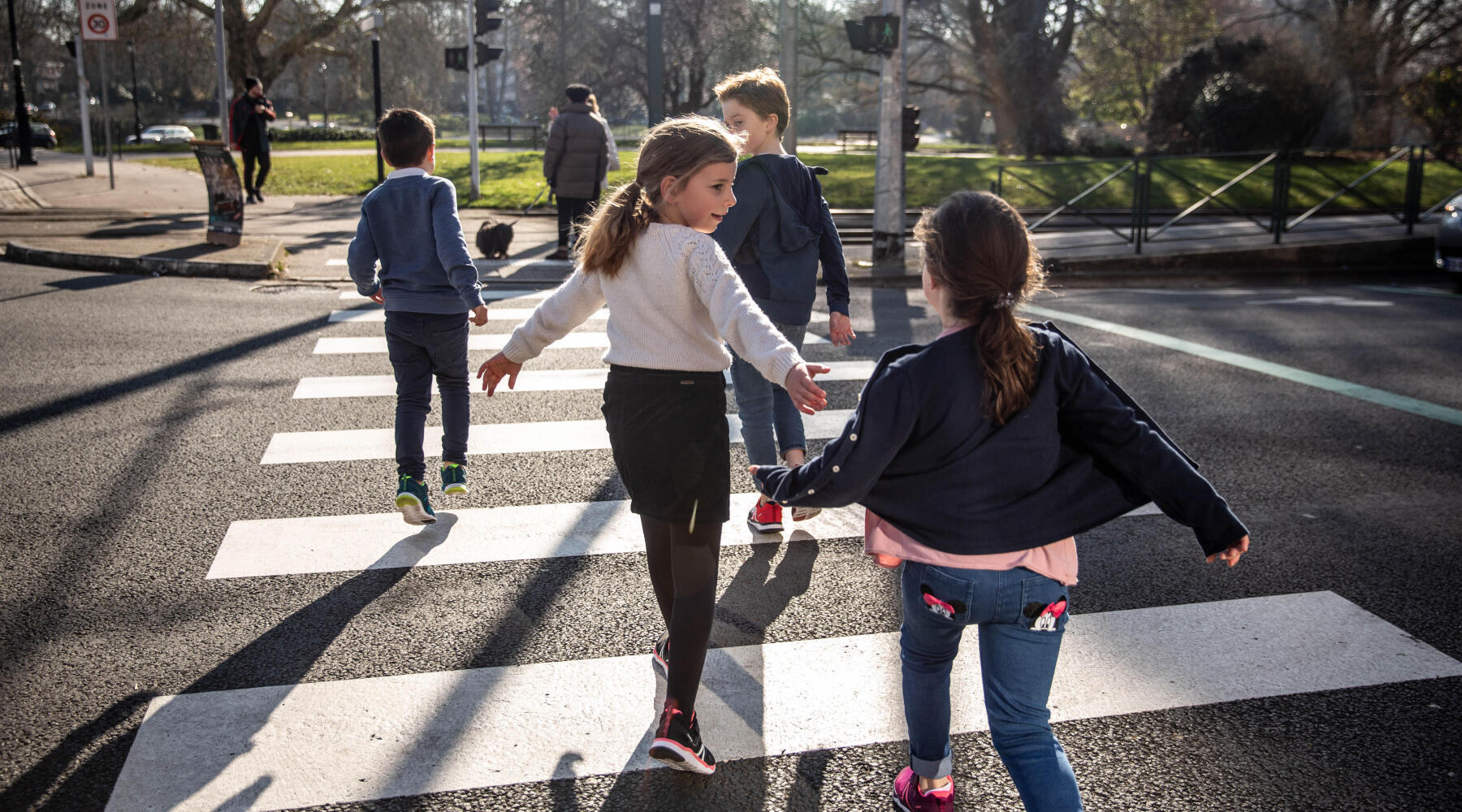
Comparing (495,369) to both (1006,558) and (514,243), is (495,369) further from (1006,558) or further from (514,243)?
(514,243)

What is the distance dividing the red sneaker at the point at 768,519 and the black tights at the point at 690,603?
1.85m

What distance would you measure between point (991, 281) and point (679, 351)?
2.75ft

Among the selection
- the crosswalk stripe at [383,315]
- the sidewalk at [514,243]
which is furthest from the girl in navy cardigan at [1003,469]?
the sidewalk at [514,243]

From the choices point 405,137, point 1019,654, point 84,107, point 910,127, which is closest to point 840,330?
point 405,137

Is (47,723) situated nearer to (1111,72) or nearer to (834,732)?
(834,732)

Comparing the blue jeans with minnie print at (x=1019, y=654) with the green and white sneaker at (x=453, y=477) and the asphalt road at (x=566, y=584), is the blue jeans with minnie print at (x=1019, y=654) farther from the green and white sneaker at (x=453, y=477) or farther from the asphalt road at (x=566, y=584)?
the green and white sneaker at (x=453, y=477)

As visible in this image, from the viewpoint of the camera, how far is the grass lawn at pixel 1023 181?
19.2 metres

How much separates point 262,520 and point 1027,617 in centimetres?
358

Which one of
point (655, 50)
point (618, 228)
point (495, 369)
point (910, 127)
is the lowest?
point (495, 369)

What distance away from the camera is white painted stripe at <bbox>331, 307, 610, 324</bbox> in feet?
30.9

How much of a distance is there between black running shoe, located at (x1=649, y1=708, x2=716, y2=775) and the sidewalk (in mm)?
9258

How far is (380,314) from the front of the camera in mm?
9656

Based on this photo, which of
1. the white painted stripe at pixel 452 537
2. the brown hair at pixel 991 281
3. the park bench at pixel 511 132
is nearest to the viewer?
the brown hair at pixel 991 281

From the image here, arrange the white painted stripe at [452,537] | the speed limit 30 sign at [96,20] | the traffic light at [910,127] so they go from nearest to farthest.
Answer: the white painted stripe at [452,537], the traffic light at [910,127], the speed limit 30 sign at [96,20]
